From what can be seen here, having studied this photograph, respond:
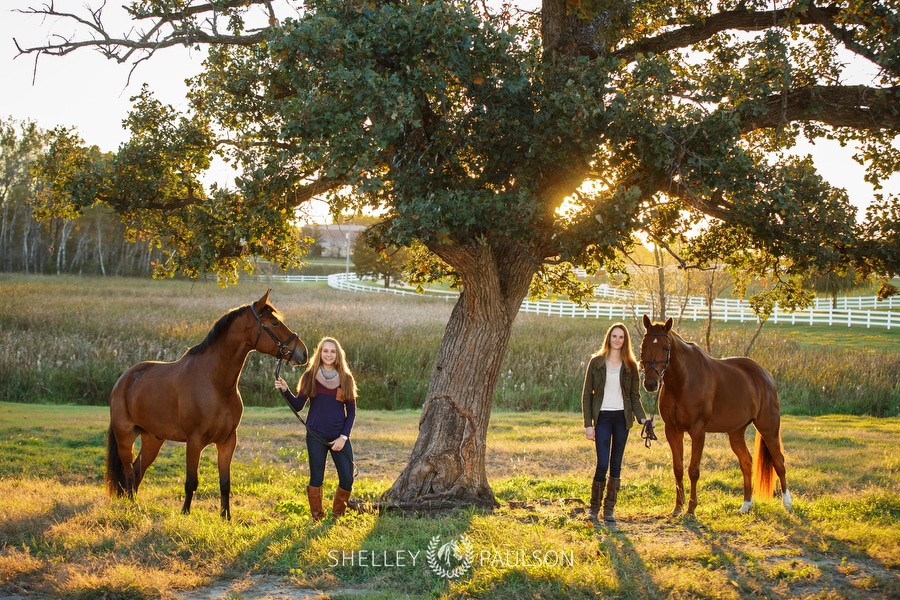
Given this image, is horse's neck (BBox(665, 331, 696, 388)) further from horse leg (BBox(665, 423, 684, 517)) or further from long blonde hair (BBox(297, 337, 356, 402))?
long blonde hair (BBox(297, 337, 356, 402))

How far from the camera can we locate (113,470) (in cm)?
792

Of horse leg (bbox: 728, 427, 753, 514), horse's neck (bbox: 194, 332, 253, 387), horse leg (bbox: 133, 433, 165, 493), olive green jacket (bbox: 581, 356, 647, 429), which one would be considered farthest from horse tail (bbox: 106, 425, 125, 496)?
horse leg (bbox: 728, 427, 753, 514)

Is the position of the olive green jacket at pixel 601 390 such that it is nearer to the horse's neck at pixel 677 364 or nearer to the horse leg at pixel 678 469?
the horse's neck at pixel 677 364

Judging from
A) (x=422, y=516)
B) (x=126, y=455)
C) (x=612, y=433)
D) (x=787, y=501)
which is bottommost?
(x=422, y=516)

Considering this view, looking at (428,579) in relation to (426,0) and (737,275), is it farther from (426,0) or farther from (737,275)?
(737,275)

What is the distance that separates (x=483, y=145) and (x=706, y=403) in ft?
12.4

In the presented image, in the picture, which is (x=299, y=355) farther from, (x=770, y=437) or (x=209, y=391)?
(x=770, y=437)

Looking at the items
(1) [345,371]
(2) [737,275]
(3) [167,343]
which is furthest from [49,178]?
(3) [167,343]

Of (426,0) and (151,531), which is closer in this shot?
(151,531)

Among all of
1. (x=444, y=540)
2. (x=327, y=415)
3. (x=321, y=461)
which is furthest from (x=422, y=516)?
(x=444, y=540)

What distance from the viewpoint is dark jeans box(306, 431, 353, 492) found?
7.28 metres

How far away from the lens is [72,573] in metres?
5.23

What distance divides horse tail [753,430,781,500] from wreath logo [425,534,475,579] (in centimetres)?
432

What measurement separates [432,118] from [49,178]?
15.2ft
